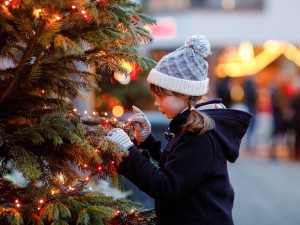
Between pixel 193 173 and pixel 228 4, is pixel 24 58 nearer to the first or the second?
pixel 193 173

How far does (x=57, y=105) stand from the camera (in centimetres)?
277

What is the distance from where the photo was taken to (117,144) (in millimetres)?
2412

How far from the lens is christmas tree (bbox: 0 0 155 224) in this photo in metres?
2.26

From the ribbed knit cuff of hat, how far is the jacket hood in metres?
0.11

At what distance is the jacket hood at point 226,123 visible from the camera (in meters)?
2.49

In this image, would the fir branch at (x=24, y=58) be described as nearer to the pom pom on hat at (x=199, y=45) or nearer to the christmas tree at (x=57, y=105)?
the christmas tree at (x=57, y=105)

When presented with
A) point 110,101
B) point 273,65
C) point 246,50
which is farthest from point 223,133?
point 273,65

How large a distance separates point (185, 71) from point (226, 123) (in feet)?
1.13

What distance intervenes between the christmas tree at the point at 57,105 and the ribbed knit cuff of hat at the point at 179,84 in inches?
4.8

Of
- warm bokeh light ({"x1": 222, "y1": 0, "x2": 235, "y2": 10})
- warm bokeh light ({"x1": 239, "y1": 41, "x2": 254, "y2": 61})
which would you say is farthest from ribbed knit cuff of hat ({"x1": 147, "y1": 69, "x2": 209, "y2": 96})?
warm bokeh light ({"x1": 222, "y1": 0, "x2": 235, "y2": 10})

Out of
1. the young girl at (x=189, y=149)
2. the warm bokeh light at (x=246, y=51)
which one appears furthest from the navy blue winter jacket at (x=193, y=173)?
the warm bokeh light at (x=246, y=51)

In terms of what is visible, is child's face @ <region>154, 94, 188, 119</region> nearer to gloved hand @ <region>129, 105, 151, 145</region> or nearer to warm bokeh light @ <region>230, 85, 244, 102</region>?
gloved hand @ <region>129, 105, 151, 145</region>

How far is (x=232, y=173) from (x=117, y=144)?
26.5ft

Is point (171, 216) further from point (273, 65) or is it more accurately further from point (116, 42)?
point (273, 65)
